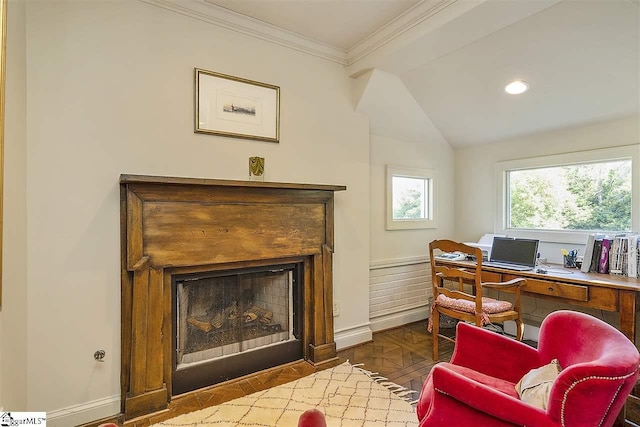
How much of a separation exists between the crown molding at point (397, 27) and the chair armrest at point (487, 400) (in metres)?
2.21

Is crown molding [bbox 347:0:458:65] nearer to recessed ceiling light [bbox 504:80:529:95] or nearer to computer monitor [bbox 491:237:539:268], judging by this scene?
recessed ceiling light [bbox 504:80:529:95]

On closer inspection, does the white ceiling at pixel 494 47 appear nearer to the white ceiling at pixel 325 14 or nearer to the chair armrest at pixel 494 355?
the white ceiling at pixel 325 14

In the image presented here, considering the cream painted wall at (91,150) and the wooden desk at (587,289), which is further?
the wooden desk at (587,289)

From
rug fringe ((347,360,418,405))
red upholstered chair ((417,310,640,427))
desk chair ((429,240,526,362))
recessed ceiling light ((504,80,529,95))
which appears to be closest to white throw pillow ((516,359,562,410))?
red upholstered chair ((417,310,640,427))

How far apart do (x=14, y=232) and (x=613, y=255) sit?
3890mm

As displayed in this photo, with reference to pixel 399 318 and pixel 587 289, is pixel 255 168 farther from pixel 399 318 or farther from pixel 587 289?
pixel 587 289

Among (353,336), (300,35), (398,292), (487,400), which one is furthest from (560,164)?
(487,400)

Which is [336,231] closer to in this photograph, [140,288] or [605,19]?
[140,288]

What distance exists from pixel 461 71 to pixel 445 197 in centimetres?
162

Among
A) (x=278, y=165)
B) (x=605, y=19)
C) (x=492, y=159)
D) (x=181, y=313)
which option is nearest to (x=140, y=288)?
(x=181, y=313)

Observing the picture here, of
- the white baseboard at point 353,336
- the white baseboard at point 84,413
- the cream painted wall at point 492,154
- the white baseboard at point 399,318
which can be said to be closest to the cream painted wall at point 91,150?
the white baseboard at point 84,413

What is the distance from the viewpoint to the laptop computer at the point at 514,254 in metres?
2.87

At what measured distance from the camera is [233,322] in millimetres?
2500

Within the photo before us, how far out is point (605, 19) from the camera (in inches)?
81.7
